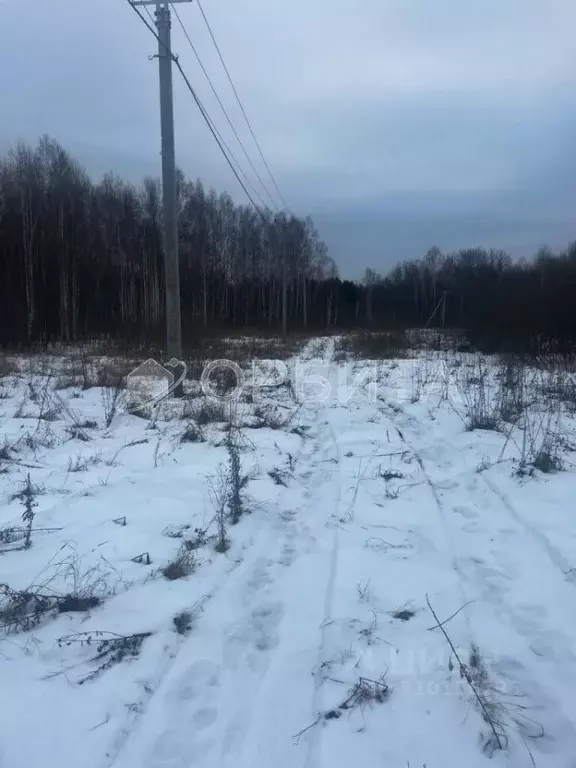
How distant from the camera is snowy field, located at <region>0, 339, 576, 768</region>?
7.32ft

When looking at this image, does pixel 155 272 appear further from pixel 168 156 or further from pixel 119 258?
pixel 168 156

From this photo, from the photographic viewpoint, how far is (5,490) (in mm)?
4883

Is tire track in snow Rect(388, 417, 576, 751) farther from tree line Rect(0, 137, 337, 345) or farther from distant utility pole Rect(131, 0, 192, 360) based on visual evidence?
tree line Rect(0, 137, 337, 345)

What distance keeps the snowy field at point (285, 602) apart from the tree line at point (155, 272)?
13.6 metres

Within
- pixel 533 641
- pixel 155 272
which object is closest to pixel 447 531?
pixel 533 641

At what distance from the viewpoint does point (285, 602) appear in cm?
325

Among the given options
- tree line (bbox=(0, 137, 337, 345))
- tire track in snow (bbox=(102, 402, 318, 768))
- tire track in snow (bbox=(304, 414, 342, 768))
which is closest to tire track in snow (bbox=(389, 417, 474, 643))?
tire track in snow (bbox=(304, 414, 342, 768))

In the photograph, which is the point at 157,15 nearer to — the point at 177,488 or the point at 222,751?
the point at 177,488

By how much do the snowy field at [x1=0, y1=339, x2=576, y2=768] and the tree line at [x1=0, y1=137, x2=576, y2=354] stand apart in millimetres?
13555

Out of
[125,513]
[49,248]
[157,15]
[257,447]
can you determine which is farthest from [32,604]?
[49,248]

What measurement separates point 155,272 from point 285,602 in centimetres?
3342

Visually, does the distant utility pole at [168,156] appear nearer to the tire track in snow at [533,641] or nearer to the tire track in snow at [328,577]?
the tire track in snow at [328,577]

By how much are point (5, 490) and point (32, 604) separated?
2.13 metres

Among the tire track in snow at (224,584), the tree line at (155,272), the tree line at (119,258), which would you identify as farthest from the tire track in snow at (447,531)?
the tree line at (119,258)
